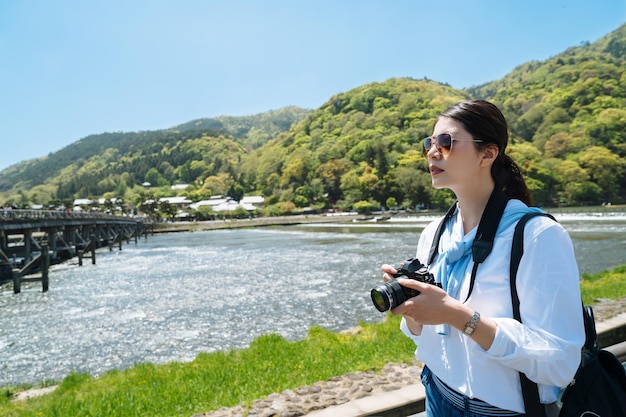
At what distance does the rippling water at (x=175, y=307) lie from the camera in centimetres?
873

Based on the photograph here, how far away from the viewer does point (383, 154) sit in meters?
85.4

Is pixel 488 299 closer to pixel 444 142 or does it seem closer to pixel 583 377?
pixel 583 377

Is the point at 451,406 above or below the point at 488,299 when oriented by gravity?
below

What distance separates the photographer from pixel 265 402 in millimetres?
3791

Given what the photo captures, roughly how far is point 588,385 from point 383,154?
3395 inches

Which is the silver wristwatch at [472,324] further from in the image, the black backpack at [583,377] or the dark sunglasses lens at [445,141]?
the dark sunglasses lens at [445,141]

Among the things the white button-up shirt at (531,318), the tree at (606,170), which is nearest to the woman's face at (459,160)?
the white button-up shirt at (531,318)

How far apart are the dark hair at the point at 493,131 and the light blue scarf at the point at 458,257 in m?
0.14

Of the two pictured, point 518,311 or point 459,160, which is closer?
point 518,311

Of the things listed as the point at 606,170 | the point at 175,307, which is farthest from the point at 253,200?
the point at 175,307

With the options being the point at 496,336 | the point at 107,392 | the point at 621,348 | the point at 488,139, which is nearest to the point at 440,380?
the point at 496,336

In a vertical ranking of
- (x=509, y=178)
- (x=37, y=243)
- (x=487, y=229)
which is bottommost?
(x=37, y=243)

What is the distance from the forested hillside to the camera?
207 feet

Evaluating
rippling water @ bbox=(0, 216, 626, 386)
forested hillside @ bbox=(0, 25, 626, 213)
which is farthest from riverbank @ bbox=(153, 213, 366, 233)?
rippling water @ bbox=(0, 216, 626, 386)
